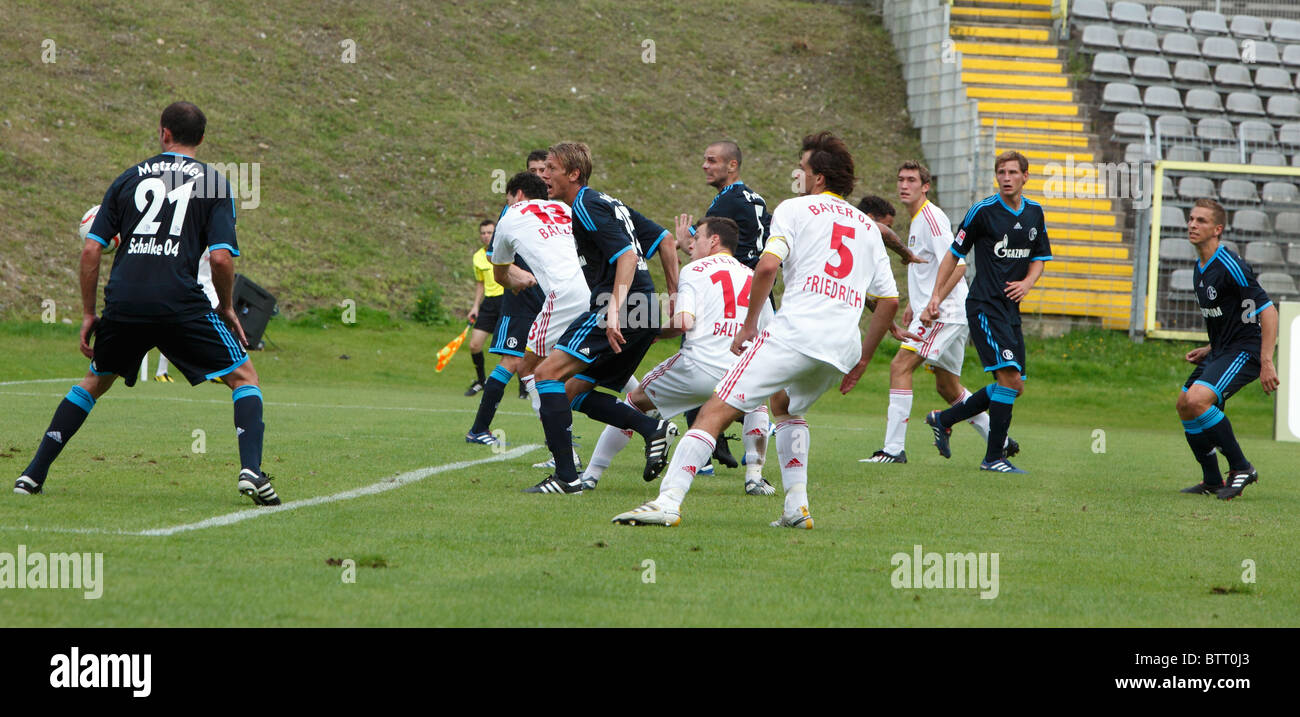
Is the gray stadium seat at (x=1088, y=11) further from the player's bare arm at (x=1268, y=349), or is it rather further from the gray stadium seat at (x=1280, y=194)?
the player's bare arm at (x=1268, y=349)

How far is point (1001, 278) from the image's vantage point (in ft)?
34.7

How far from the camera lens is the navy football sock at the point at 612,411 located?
7.78 m

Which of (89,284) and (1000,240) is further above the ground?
(1000,240)

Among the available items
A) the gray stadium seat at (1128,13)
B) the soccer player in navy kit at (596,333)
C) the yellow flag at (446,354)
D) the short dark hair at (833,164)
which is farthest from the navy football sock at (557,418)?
the gray stadium seat at (1128,13)

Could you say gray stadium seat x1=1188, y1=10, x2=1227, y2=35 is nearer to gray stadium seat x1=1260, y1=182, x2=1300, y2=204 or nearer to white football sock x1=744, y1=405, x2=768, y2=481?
gray stadium seat x1=1260, y1=182, x2=1300, y2=204

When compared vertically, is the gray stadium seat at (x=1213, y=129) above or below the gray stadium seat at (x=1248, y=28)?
below

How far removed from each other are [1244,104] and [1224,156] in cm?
268

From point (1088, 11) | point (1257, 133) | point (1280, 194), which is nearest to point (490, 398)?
point (1280, 194)

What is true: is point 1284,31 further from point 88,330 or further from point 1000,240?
point 88,330

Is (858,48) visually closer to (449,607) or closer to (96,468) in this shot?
(96,468)

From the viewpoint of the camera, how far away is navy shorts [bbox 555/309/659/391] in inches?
295

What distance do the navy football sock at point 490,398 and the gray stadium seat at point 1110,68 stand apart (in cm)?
1944
